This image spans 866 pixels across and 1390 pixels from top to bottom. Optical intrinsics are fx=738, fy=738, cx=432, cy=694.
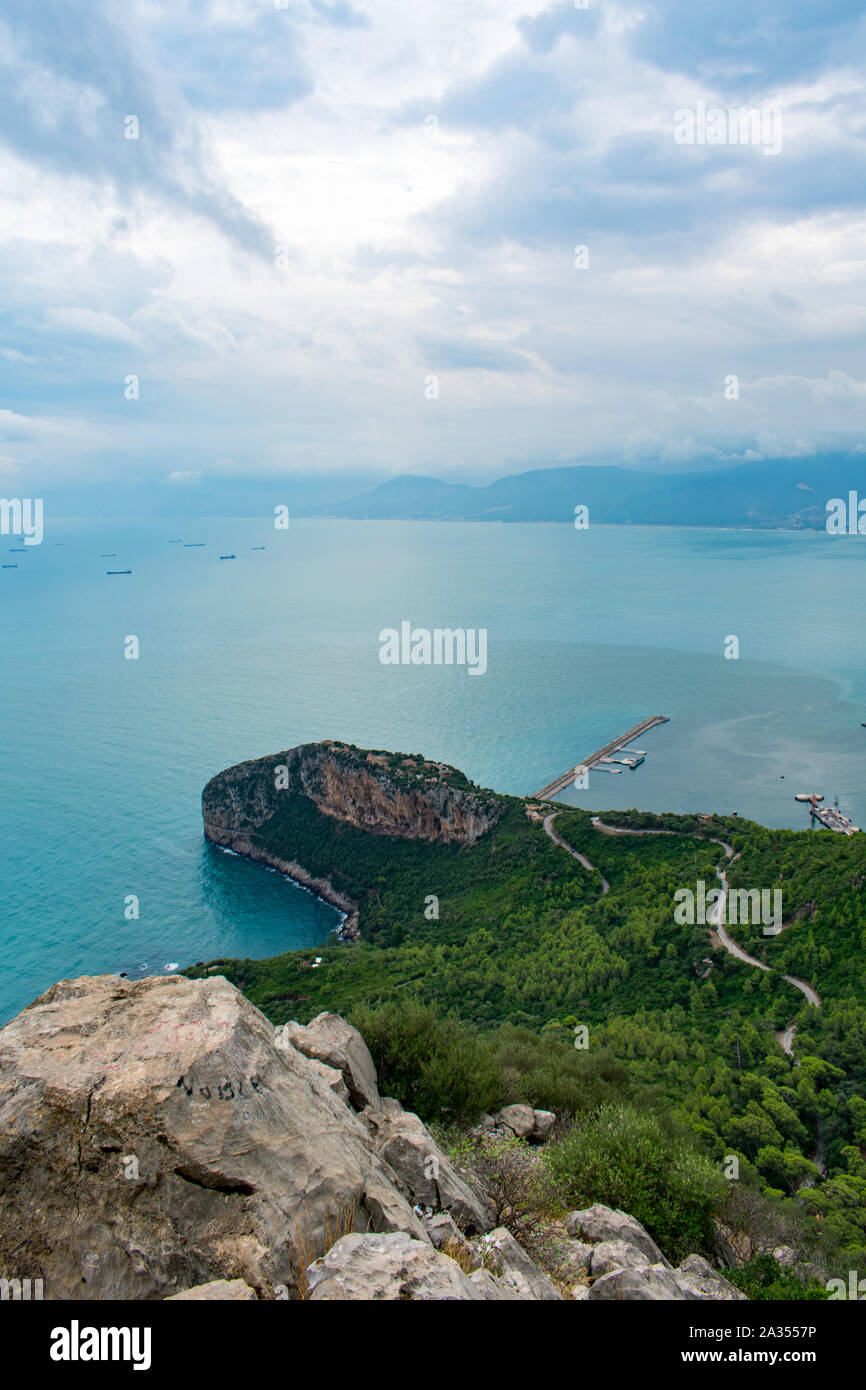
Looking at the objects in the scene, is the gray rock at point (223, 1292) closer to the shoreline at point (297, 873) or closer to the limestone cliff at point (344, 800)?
the limestone cliff at point (344, 800)

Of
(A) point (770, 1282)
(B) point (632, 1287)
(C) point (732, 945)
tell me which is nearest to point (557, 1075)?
(A) point (770, 1282)

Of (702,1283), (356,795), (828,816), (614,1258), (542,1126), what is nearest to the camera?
(614,1258)

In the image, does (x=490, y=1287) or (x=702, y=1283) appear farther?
(x=702, y=1283)

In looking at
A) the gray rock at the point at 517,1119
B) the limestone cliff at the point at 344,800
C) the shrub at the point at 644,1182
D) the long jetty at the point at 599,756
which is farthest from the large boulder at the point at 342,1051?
the long jetty at the point at 599,756

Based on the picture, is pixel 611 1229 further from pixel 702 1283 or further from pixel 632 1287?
pixel 632 1287
